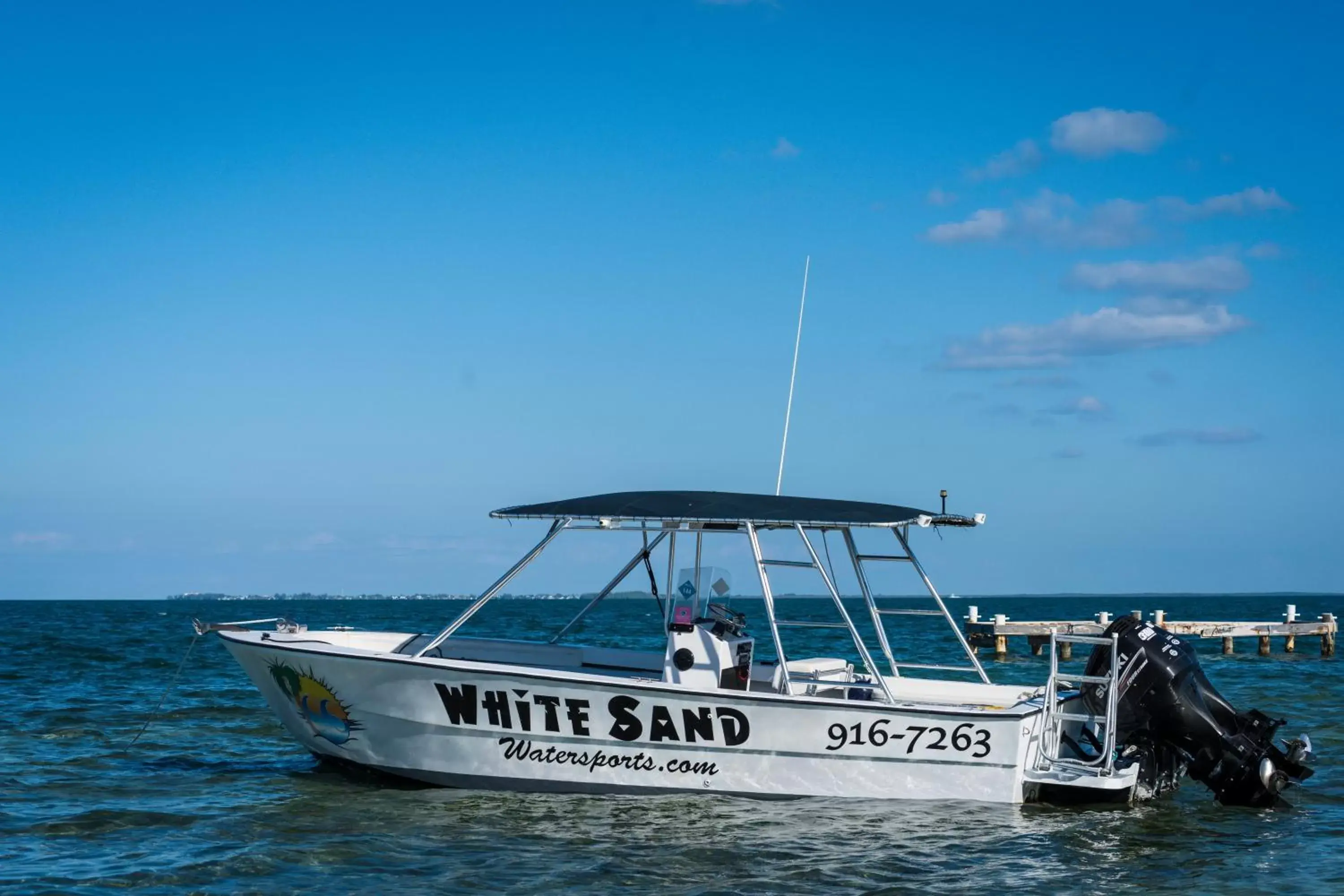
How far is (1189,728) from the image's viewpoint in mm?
12008

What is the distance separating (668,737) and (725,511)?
204cm

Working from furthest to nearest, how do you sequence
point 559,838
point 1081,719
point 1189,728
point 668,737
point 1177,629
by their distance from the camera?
point 1177,629 → point 1189,728 → point 1081,719 → point 668,737 → point 559,838

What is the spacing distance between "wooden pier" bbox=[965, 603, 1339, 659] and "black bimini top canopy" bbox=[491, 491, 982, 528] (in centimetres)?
2011

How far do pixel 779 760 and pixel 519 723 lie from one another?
7.57 ft

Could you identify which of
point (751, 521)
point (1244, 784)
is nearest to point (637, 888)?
point (751, 521)

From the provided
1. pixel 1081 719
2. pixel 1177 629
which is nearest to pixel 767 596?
pixel 1081 719

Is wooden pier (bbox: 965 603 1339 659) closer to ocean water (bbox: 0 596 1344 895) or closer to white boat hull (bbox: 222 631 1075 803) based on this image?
ocean water (bbox: 0 596 1344 895)

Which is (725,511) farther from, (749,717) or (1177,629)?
(1177,629)

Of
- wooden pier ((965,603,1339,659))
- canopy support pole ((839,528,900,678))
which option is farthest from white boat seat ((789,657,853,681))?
wooden pier ((965,603,1339,659))

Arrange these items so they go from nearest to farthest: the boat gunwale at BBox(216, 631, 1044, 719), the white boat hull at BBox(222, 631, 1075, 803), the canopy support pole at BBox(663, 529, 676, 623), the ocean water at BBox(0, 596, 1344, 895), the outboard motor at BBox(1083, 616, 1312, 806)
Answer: the ocean water at BBox(0, 596, 1344, 895) < the boat gunwale at BBox(216, 631, 1044, 719) < the white boat hull at BBox(222, 631, 1075, 803) < the outboard motor at BBox(1083, 616, 1312, 806) < the canopy support pole at BBox(663, 529, 676, 623)

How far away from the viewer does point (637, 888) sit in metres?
9.19

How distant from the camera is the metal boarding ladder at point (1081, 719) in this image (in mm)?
11578

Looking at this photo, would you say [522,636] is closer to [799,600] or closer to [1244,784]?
[1244,784]

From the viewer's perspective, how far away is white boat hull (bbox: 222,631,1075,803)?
11188 millimetres
